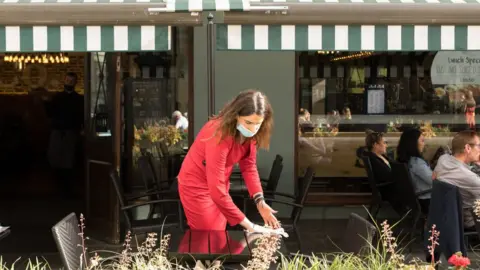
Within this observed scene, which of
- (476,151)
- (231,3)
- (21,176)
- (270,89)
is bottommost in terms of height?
(21,176)

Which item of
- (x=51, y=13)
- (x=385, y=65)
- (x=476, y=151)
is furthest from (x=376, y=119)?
(x=51, y=13)

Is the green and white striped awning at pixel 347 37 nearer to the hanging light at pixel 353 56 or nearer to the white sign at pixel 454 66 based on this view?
the hanging light at pixel 353 56

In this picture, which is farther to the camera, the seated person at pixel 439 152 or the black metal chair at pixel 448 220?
the seated person at pixel 439 152

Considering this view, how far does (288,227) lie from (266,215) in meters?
1.83

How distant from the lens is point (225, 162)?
446 cm

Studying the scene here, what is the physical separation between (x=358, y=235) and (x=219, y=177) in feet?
2.81

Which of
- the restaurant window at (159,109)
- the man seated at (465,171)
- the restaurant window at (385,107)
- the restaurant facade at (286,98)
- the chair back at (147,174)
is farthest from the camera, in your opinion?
the restaurant window at (385,107)

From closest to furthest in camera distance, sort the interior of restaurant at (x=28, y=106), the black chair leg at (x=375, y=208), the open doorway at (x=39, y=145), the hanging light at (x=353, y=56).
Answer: the black chair leg at (x=375, y=208) < the hanging light at (x=353, y=56) < the open doorway at (x=39, y=145) < the interior of restaurant at (x=28, y=106)

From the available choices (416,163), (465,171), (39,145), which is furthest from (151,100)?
(39,145)

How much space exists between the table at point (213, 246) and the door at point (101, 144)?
3.06 m

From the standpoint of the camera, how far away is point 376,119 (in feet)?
27.9

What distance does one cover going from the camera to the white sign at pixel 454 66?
8.49 m

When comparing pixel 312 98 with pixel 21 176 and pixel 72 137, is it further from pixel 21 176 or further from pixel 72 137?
pixel 21 176

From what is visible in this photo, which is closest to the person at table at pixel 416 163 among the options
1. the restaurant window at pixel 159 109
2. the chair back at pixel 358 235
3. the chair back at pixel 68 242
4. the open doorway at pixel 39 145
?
the restaurant window at pixel 159 109
